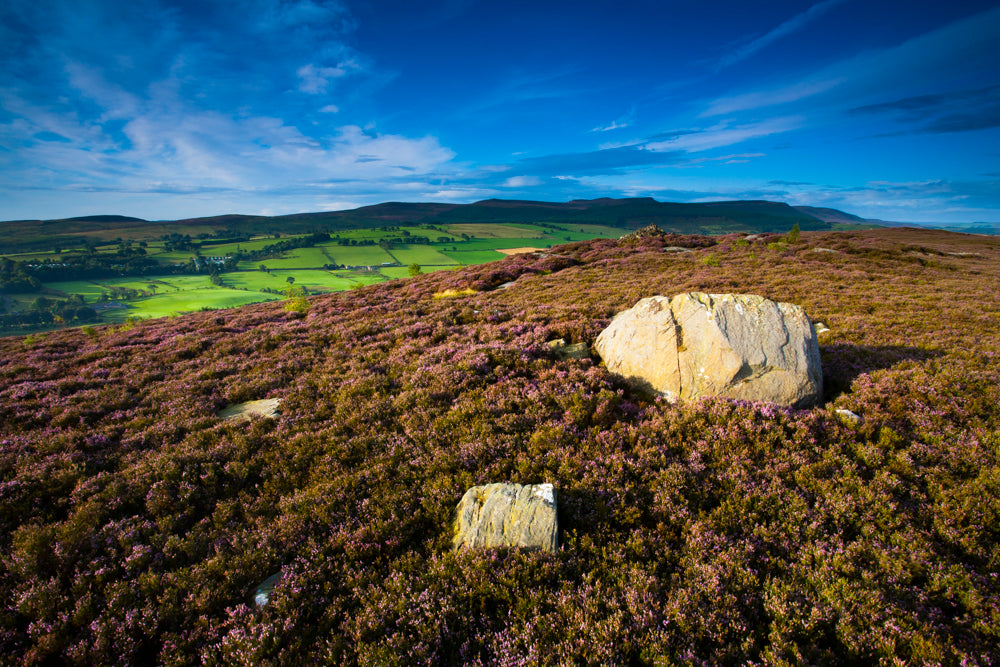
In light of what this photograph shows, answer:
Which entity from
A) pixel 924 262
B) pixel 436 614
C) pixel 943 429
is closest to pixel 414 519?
pixel 436 614

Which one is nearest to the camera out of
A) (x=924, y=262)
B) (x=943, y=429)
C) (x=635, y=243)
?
(x=943, y=429)

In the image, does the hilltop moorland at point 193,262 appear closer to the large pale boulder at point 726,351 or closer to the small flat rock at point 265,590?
the small flat rock at point 265,590

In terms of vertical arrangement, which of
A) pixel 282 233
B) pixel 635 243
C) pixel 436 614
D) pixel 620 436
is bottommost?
pixel 436 614

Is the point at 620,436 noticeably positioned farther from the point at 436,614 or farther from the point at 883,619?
the point at 436,614

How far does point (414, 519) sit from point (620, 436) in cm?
425

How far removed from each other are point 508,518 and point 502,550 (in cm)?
48

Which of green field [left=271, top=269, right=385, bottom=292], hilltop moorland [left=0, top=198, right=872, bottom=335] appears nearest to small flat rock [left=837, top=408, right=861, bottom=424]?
hilltop moorland [left=0, top=198, right=872, bottom=335]

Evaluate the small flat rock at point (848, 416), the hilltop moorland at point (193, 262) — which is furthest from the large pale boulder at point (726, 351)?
the hilltop moorland at point (193, 262)

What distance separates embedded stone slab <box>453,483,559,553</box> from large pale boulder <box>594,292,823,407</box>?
16.2 ft

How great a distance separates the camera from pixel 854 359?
10594 mm

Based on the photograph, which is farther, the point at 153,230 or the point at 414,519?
the point at 153,230

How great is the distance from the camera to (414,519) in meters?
5.95

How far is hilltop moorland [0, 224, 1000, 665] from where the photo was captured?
4199 mm

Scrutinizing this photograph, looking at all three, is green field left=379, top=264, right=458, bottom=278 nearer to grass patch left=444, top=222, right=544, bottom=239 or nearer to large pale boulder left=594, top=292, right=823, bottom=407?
grass patch left=444, top=222, right=544, bottom=239
